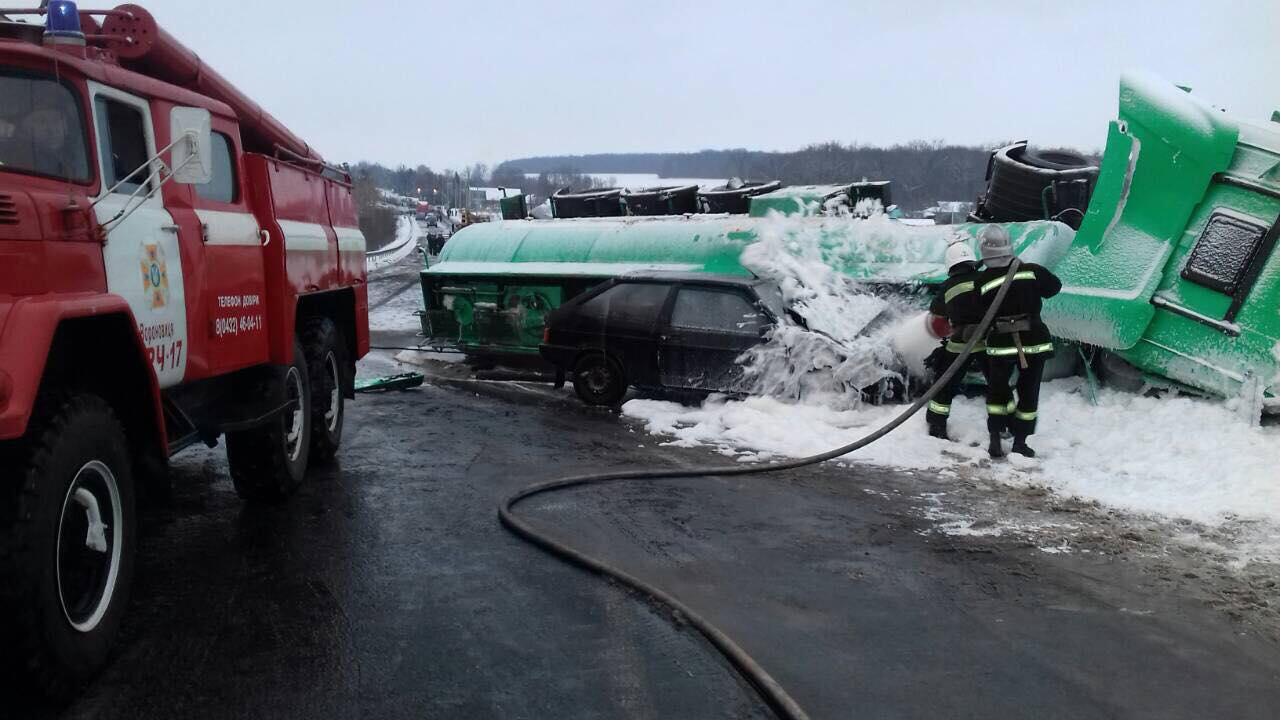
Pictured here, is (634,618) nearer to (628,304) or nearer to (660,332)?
(660,332)

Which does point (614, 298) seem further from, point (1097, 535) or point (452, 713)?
point (452, 713)

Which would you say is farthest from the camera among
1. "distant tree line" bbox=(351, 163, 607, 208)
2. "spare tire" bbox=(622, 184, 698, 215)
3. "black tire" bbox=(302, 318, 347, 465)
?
"distant tree line" bbox=(351, 163, 607, 208)

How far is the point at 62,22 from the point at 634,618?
11.5 feet

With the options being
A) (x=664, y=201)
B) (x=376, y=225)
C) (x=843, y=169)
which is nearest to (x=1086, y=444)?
(x=664, y=201)

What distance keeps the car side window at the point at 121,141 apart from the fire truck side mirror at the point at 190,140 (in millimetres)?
190

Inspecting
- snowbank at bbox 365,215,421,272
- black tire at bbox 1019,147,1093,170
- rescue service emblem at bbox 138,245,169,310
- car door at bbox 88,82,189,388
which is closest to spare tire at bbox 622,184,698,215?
black tire at bbox 1019,147,1093,170

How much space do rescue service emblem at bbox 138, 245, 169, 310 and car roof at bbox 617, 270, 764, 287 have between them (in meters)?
6.03

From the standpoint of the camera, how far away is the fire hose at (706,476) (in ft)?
11.3

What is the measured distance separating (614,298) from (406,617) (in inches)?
243

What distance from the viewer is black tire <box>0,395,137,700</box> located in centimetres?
A: 301

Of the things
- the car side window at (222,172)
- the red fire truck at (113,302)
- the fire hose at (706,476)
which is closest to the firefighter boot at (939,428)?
the fire hose at (706,476)

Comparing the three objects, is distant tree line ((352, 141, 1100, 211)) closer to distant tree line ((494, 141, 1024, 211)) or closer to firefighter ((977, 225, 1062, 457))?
distant tree line ((494, 141, 1024, 211))

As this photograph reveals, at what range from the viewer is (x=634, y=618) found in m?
4.16

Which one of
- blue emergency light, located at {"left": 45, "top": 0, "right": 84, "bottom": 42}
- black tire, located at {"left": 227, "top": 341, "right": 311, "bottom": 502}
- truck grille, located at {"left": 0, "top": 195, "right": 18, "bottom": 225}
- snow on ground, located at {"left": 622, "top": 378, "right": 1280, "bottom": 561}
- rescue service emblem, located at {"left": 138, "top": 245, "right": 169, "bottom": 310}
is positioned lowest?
snow on ground, located at {"left": 622, "top": 378, "right": 1280, "bottom": 561}
